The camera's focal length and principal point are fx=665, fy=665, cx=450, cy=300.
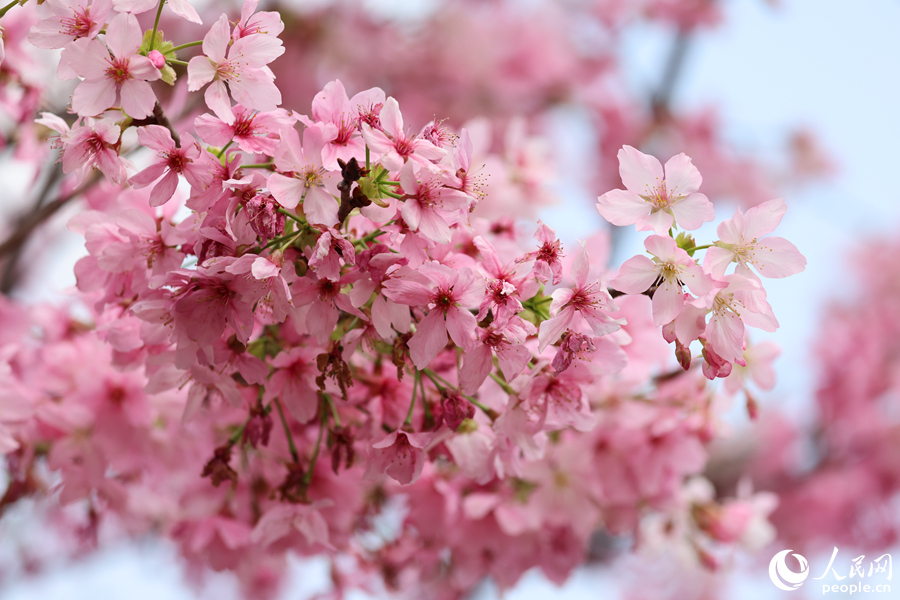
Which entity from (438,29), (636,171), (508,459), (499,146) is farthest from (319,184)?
(438,29)

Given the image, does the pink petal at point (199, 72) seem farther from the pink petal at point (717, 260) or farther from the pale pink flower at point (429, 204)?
the pink petal at point (717, 260)

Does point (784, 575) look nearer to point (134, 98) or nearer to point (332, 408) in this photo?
point (332, 408)

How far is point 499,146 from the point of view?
381 centimetres

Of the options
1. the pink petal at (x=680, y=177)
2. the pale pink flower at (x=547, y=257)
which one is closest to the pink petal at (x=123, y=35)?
the pale pink flower at (x=547, y=257)

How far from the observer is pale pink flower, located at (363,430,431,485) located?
808mm

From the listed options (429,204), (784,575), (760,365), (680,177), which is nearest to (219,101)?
(429,204)

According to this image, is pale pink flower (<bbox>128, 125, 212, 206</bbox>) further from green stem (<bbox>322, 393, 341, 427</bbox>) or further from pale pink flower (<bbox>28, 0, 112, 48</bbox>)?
green stem (<bbox>322, 393, 341, 427</bbox>)

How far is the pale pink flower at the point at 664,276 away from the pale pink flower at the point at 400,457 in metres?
0.31

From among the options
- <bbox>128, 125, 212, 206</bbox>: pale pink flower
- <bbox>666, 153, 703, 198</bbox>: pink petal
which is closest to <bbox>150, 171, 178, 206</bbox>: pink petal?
<bbox>128, 125, 212, 206</bbox>: pale pink flower

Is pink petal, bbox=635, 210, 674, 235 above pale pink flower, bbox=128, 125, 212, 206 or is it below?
above

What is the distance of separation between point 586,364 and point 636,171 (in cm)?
24

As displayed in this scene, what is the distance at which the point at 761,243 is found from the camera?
2.28 ft

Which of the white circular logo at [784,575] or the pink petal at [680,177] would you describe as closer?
the pink petal at [680,177]

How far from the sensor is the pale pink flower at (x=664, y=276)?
0.66 m
